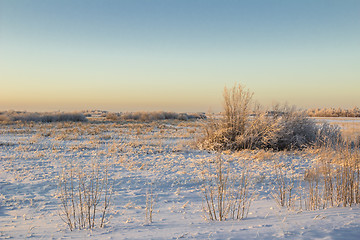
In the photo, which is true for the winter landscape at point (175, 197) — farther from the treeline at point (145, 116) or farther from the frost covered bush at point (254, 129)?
the treeline at point (145, 116)

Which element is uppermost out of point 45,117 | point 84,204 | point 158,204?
point 45,117

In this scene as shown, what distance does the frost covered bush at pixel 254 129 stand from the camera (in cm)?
1176

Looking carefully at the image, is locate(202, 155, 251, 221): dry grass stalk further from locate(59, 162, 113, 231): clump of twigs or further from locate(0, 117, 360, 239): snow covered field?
locate(59, 162, 113, 231): clump of twigs

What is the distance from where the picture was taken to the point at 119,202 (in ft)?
19.7

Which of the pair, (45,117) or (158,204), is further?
(45,117)

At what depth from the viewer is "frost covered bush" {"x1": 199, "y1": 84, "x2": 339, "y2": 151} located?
1176cm

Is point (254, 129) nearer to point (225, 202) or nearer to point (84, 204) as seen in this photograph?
point (225, 202)

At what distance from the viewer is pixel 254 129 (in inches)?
468

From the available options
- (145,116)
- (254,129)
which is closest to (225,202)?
(254,129)

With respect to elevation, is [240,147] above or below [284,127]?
below

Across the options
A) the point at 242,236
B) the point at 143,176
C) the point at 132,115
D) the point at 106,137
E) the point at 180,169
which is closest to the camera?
the point at 242,236

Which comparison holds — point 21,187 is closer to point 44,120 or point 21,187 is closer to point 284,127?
point 284,127

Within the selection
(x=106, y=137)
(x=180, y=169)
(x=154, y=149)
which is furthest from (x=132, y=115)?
(x=180, y=169)

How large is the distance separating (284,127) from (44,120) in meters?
28.0
